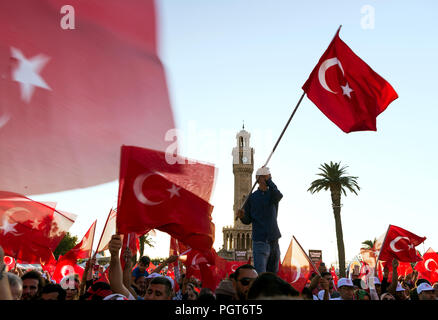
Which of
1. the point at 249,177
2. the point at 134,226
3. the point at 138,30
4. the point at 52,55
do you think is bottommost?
the point at 134,226

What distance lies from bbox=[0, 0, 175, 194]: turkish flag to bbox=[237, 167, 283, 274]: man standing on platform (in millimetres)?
3257

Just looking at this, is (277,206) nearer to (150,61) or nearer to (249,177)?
(150,61)

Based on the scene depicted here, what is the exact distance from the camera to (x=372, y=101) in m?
8.18

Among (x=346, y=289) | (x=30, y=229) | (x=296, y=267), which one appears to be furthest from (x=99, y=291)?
(x=296, y=267)

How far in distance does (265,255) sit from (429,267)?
12.2 m

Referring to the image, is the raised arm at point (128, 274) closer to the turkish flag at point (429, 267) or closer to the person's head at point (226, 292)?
the person's head at point (226, 292)

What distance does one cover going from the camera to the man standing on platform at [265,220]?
22.9 ft

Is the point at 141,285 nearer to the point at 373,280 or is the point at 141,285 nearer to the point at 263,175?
the point at 263,175

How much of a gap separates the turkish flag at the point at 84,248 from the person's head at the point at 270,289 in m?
9.46

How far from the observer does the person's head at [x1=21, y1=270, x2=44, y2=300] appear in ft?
17.9

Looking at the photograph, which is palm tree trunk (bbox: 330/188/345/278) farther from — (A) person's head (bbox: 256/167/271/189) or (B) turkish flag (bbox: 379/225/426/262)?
(A) person's head (bbox: 256/167/271/189)

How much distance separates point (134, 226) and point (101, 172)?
219cm

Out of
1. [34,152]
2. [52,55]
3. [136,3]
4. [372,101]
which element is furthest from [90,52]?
[372,101]

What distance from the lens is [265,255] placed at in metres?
7.00
